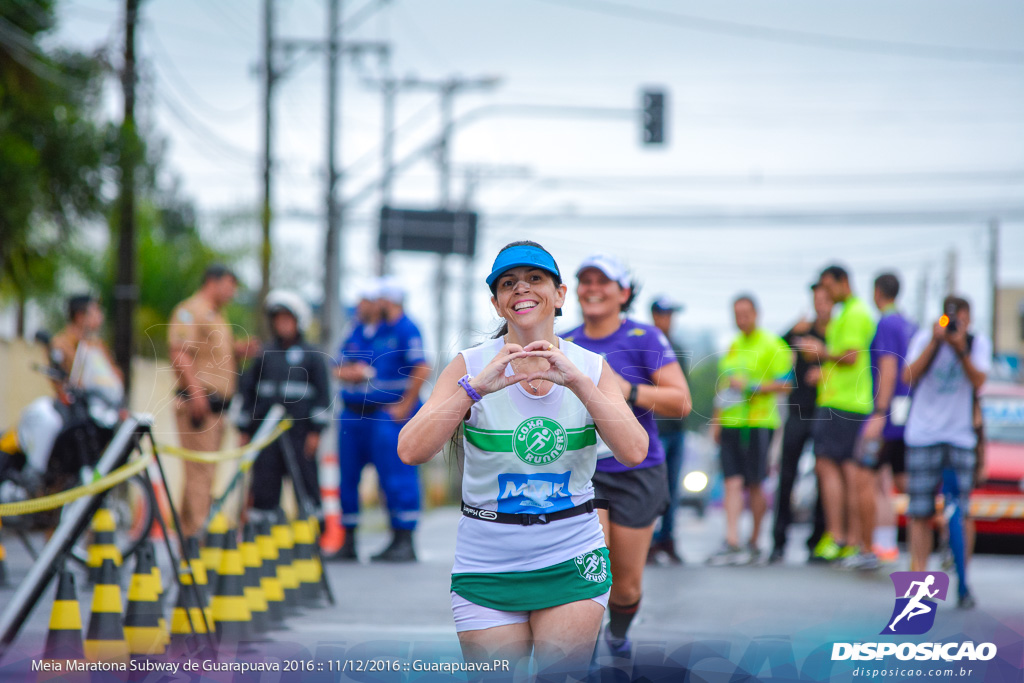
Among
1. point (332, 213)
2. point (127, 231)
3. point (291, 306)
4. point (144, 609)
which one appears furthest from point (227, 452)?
point (332, 213)

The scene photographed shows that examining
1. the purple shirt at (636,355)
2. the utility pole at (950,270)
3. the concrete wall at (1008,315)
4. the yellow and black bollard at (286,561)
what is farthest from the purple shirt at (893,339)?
the concrete wall at (1008,315)

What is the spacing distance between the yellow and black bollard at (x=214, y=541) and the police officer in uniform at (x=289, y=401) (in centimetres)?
209

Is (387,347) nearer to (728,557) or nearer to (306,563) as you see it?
(306,563)

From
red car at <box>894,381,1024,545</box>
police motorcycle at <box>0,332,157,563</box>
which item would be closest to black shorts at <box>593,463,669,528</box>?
police motorcycle at <box>0,332,157,563</box>

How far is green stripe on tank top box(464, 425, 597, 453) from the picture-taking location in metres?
3.52

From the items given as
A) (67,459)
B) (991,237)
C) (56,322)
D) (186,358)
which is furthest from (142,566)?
(56,322)

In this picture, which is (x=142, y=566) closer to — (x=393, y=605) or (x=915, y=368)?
(x=393, y=605)

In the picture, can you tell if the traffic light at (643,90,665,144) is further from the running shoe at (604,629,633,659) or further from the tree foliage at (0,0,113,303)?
the tree foliage at (0,0,113,303)

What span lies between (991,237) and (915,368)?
112 ft

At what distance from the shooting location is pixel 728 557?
9727 mm

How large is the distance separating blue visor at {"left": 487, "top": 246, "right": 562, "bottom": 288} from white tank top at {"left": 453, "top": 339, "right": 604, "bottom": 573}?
29cm

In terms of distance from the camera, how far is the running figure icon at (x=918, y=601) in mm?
4688

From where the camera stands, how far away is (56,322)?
45.5 m

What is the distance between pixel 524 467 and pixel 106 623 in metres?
2.43
